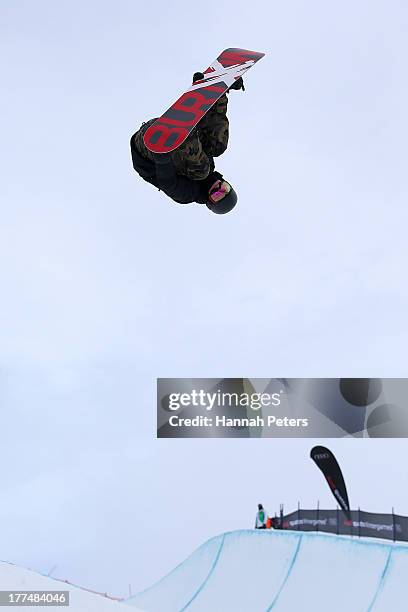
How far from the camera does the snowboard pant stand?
5367 mm

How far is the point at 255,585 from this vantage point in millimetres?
15695

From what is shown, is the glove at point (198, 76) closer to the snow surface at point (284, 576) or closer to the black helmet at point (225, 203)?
the black helmet at point (225, 203)

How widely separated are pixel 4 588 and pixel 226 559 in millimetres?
7187

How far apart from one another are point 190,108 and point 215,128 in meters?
0.52

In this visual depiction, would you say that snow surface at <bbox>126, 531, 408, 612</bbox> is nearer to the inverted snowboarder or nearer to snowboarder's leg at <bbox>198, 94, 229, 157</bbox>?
the inverted snowboarder

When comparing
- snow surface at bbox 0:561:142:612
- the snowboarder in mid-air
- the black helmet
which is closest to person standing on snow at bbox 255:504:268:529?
the snowboarder in mid-air

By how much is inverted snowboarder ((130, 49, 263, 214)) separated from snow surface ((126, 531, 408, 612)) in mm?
9821

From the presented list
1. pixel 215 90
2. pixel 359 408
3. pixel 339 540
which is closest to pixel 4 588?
pixel 339 540

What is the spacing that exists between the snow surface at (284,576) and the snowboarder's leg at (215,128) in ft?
33.0

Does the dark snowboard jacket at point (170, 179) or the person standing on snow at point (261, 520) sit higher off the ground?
the dark snowboard jacket at point (170, 179)

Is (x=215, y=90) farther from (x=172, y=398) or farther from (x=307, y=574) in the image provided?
(x=172, y=398)

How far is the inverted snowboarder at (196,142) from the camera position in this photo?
5043 mm

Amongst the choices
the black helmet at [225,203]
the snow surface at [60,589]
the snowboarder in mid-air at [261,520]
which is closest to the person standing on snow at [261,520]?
the snowboarder in mid-air at [261,520]

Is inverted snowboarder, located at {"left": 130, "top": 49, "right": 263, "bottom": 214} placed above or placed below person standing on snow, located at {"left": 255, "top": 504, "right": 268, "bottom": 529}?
above
